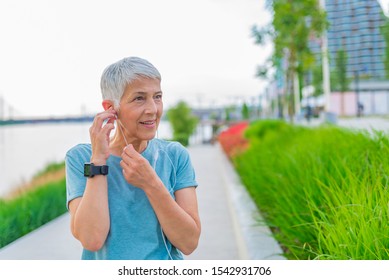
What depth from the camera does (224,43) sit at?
188 cm

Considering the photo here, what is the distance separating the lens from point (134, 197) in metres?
1.06

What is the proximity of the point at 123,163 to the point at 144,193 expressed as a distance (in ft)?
0.36

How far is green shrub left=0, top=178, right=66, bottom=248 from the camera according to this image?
88.9 inches

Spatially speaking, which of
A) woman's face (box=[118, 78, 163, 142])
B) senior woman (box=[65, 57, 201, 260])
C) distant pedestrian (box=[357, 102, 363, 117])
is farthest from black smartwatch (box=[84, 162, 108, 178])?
distant pedestrian (box=[357, 102, 363, 117])

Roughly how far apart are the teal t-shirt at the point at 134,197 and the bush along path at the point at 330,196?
474 millimetres

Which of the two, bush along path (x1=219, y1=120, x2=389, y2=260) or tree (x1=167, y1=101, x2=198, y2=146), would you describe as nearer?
bush along path (x1=219, y1=120, x2=389, y2=260)

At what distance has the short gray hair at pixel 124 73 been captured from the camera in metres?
1.01

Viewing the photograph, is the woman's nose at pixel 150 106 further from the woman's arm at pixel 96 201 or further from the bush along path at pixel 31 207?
the bush along path at pixel 31 207

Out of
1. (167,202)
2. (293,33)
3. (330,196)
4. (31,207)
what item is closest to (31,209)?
(31,207)

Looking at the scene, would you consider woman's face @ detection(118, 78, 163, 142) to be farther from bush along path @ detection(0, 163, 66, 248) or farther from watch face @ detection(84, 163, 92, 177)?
bush along path @ detection(0, 163, 66, 248)

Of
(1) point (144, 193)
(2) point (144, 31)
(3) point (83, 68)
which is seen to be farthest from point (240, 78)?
(1) point (144, 193)

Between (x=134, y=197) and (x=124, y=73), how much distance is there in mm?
267

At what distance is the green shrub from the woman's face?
1098mm

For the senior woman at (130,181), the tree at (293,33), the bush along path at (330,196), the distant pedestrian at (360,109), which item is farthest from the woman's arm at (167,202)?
the distant pedestrian at (360,109)
